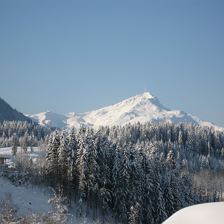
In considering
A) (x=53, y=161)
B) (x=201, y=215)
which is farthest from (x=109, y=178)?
(x=201, y=215)

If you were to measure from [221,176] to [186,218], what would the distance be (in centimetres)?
17447

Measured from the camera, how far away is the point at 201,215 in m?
9.26

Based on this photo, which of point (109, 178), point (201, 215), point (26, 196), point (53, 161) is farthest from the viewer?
point (53, 161)

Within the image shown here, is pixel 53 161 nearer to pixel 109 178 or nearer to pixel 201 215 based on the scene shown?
pixel 109 178

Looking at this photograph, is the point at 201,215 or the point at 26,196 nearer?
the point at 201,215

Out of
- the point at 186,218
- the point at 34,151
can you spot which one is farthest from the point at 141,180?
the point at 34,151

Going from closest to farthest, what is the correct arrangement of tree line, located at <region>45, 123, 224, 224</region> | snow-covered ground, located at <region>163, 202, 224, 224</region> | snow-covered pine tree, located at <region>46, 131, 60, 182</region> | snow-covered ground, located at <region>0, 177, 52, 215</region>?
snow-covered ground, located at <region>163, 202, 224, 224</region> → snow-covered ground, located at <region>0, 177, 52, 215</region> → tree line, located at <region>45, 123, 224, 224</region> → snow-covered pine tree, located at <region>46, 131, 60, 182</region>

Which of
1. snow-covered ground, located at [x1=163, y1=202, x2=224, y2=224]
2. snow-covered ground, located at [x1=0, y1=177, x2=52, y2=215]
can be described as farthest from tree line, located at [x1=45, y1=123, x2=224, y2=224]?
snow-covered ground, located at [x1=163, y1=202, x2=224, y2=224]

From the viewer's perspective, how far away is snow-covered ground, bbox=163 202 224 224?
896 cm

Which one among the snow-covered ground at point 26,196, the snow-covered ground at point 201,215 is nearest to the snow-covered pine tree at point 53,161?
the snow-covered ground at point 26,196

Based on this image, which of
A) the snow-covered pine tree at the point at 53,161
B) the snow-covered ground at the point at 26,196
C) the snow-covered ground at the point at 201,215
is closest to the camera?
the snow-covered ground at the point at 201,215

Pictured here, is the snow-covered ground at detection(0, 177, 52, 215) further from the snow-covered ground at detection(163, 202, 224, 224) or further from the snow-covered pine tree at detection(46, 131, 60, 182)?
the snow-covered ground at detection(163, 202, 224, 224)

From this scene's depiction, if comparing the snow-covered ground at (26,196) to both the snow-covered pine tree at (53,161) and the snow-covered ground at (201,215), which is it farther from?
the snow-covered ground at (201,215)

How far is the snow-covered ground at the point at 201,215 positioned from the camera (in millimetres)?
8961
